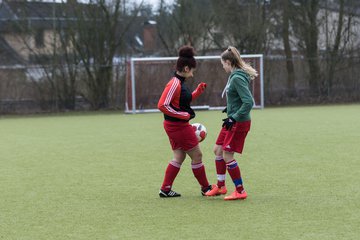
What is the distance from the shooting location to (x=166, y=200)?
21.2 ft

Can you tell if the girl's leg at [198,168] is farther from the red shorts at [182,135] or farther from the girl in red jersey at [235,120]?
the girl in red jersey at [235,120]

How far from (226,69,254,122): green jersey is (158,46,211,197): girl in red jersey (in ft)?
1.46

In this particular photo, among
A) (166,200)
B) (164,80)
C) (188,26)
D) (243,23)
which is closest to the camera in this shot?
(166,200)

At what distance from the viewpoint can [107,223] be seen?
5.46 m

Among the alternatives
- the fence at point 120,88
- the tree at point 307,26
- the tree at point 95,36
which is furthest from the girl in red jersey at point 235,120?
the tree at point 307,26

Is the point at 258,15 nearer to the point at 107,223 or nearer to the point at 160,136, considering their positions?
the point at 160,136

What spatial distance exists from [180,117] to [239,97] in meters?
0.64

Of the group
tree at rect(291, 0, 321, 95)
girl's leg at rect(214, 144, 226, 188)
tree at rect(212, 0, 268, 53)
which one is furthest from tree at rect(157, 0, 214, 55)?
girl's leg at rect(214, 144, 226, 188)

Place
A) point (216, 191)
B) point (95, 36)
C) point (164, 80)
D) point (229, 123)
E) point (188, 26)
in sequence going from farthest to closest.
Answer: point (188, 26), point (95, 36), point (164, 80), point (216, 191), point (229, 123)

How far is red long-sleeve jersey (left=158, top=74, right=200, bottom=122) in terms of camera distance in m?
6.38

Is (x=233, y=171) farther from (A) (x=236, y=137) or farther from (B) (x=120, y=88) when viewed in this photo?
(B) (x=120, y=88)

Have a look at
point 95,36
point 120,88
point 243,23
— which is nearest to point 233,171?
point 120,88

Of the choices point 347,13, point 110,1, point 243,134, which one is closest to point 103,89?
point 110,1

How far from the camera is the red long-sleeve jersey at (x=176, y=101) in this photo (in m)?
6.38
